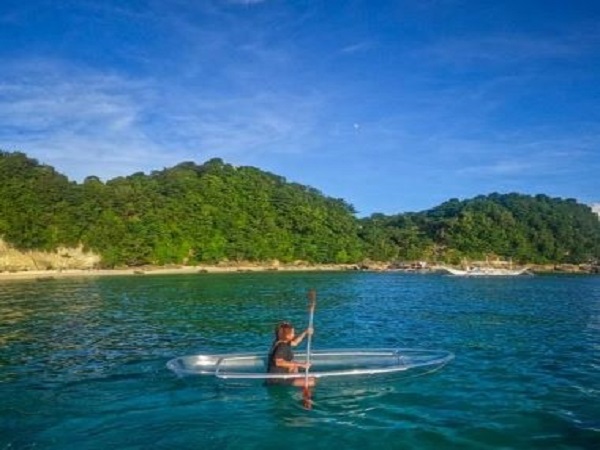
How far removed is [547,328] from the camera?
37531 mm

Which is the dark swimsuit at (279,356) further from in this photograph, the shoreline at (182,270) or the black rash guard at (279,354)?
the shoreline at (182,270)

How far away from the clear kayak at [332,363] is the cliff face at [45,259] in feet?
372

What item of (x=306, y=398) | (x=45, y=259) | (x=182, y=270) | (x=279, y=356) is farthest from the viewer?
(x=182, y=270)

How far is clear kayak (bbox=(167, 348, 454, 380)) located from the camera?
20453mm

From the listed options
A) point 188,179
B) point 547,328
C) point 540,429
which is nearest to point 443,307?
point 547,328

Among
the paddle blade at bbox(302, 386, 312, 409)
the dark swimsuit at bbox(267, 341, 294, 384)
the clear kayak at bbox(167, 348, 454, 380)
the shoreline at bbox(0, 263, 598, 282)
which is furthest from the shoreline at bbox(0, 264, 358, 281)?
the paddle blade at bbox(302, 386, 312, 409)

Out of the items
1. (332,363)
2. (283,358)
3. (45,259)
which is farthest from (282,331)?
(45,259)

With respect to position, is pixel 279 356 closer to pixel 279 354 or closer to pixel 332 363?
pixel 279 354

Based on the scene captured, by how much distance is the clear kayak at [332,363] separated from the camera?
20.5 metres

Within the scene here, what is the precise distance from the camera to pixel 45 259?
129375mm

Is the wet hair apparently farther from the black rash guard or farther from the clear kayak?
the clear kayak

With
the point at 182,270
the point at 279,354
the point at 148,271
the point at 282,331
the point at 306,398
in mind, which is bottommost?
the point at 306,398

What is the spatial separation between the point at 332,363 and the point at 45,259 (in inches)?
4800

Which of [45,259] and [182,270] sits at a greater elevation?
[45,259]
